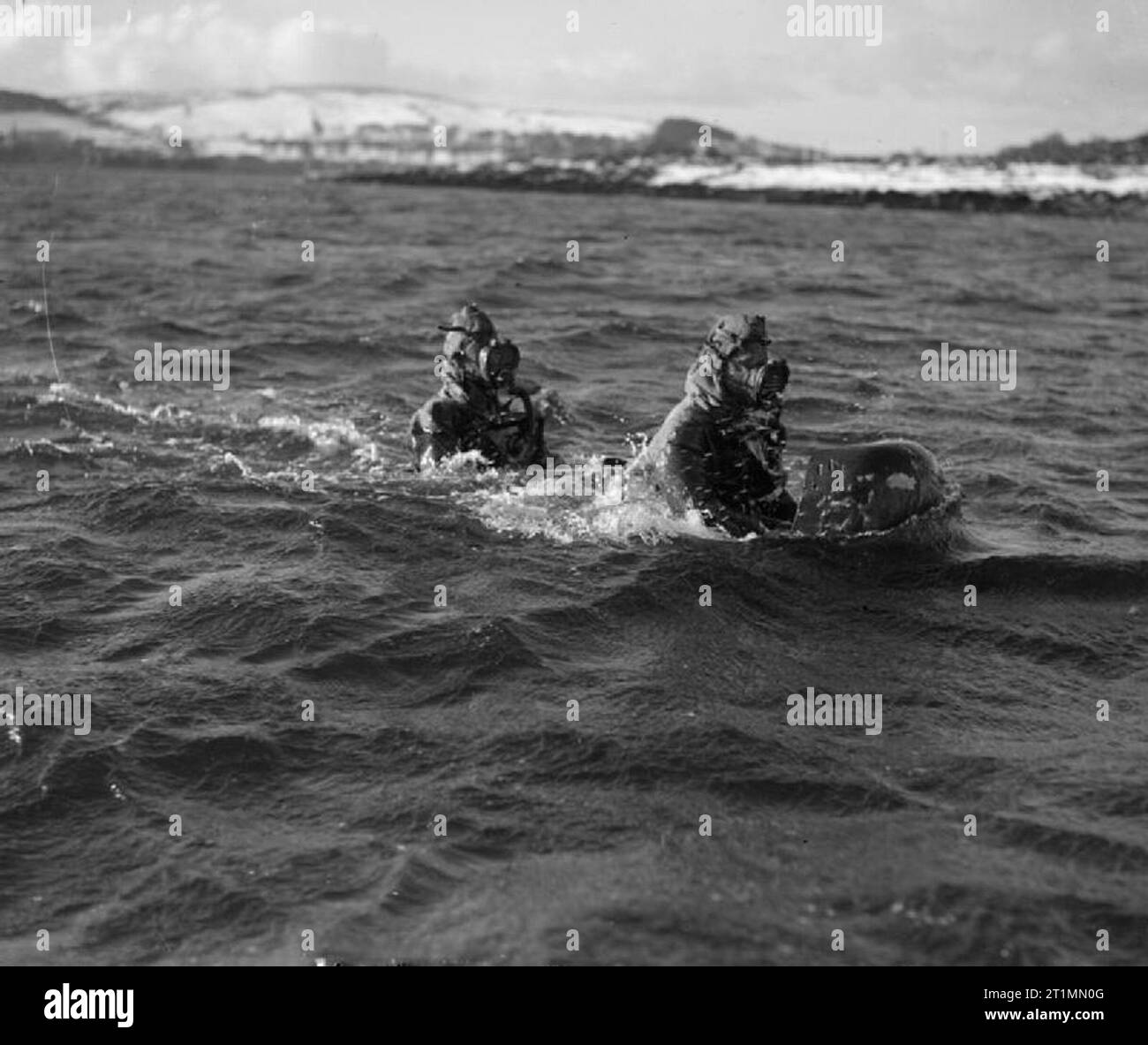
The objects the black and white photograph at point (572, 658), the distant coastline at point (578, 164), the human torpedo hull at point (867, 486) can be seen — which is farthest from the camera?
the distant coastline at point (578, 164)

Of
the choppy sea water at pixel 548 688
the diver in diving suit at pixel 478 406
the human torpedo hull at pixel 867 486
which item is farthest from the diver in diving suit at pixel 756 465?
the diver in diving suit at pixel 478 406

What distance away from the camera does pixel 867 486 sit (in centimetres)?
1180

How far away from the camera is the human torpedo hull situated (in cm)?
1178

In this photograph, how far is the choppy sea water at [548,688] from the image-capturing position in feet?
22.7

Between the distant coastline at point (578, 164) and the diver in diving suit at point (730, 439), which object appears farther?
the distant coastline at point (578, 164)

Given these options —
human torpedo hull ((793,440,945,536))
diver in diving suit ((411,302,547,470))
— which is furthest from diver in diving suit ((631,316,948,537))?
diver in diving suit ((411,302,547,470))

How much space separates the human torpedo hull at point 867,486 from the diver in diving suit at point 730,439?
49 cm

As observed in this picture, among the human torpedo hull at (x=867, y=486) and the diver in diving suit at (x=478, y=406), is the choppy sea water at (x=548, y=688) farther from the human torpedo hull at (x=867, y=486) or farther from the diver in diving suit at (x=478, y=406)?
the diver in diving suit at (x=478, y=406)

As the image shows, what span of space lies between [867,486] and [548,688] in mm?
3532
